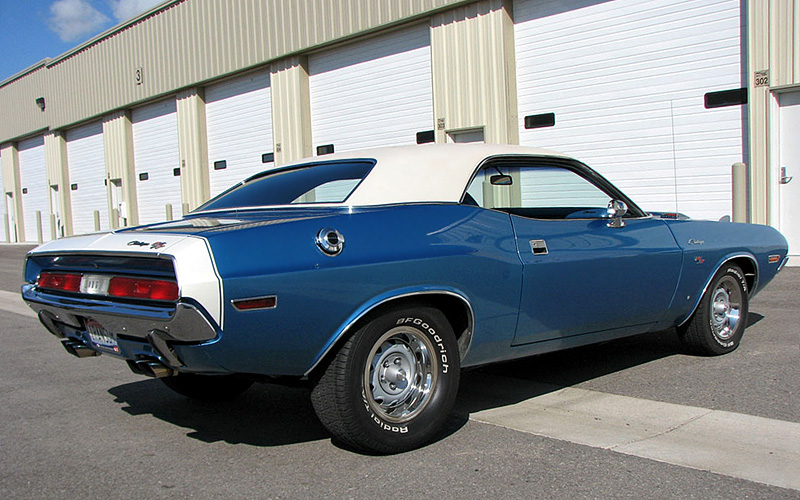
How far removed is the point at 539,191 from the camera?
5.49 meters

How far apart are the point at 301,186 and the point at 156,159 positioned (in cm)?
2164

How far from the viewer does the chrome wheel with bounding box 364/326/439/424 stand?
136 inches

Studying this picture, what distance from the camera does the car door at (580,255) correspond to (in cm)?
405

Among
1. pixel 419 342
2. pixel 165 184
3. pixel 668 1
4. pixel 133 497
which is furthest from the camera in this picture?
pixel 165 184

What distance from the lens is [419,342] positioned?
142 inches

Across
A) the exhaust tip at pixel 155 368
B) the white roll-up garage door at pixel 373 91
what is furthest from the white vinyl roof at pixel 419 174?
the white roll-up garage door at pixel 373 91

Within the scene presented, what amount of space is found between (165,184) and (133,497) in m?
22.2

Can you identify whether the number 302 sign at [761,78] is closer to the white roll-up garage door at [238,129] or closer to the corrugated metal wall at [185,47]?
the corrugated metal wall at [185,47]

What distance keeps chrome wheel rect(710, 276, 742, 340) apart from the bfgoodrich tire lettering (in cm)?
256

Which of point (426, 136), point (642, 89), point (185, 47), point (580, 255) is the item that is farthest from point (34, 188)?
point (580, 255)

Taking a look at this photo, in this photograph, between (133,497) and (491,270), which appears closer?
(133,497)

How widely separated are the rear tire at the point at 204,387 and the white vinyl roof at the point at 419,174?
1.44 meters

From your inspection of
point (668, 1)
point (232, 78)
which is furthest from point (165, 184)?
point (668, 1)

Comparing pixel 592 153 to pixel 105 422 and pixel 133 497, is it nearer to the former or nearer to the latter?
pixel 105 422
